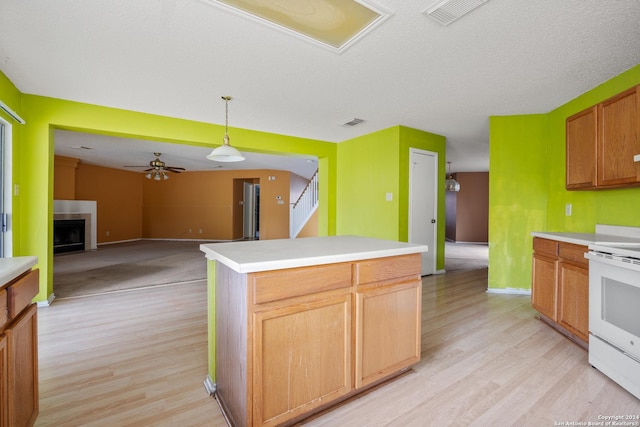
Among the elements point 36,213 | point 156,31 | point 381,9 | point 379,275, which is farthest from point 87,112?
point 379,275

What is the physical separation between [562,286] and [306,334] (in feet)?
7.88

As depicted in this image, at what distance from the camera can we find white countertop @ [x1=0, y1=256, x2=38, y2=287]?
108cm

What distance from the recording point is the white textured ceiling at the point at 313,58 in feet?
6.18

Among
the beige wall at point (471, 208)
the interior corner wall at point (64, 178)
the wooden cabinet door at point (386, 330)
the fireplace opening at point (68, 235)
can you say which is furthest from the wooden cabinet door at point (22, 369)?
the beige wall at point (471, 208)

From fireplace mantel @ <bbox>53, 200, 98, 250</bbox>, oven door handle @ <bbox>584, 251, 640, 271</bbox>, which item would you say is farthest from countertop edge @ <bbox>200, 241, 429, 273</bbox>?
fireplace mantel @ <bbox>53, 200, 98, 250</bbox>

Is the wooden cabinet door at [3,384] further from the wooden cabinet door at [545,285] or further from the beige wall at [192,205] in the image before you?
the beige wall at [192,205]

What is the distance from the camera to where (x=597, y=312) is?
2045mm

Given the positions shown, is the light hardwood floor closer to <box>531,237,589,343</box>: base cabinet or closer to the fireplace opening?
<box>531,237,589,343</box>: base cabinet

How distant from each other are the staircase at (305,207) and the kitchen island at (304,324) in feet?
19.0

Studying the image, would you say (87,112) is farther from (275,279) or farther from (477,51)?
(477,51)

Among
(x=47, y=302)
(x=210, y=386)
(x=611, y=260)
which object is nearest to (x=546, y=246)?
(x=611, y=260)

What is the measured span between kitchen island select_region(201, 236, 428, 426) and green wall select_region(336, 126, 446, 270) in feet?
8.70

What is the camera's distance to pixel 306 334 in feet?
4.87

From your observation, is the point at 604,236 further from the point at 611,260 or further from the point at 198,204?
the point at 198,204
